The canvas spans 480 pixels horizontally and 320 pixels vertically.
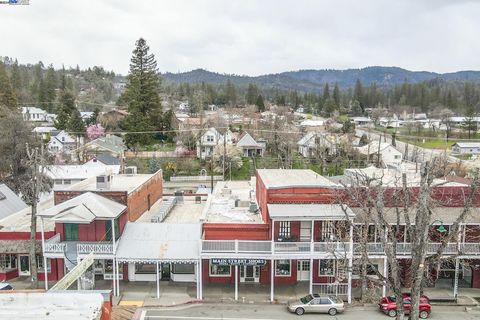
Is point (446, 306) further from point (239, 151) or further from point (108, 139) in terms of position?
point (108, 139)

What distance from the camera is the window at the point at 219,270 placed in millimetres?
27453

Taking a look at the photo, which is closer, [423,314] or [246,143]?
[423,314]

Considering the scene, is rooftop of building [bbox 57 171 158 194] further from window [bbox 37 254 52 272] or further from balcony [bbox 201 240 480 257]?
balcony [bbox 201 240 480 257]

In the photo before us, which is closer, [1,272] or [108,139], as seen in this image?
[1,272]

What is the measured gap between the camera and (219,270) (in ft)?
90.3

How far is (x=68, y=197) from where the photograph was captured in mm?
28547

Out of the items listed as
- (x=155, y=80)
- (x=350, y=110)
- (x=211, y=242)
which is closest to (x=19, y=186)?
(x=211, y=242)

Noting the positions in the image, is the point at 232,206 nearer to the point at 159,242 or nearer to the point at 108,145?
the point at 159,242

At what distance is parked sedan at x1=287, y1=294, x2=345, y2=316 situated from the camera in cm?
2350

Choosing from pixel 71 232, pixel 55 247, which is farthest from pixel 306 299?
pixel 55 247

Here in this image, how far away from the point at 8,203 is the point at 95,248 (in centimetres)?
1442

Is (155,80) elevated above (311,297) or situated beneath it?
elevated above

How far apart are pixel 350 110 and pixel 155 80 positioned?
104 metres

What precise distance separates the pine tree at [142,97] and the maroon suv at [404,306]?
5576 centimetres
